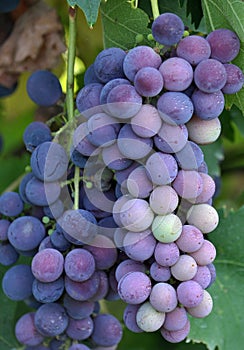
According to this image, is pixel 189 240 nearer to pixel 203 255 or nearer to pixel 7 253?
pixel 203 255

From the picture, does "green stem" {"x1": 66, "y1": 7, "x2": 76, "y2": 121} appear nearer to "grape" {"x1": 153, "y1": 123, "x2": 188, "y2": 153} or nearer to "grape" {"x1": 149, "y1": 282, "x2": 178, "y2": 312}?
"grape" {"x1": 153, "y1": 123, "x2": 188, "y2": 153}

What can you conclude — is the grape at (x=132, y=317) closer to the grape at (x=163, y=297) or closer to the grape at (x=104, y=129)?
the grape at (x=163, y=297)

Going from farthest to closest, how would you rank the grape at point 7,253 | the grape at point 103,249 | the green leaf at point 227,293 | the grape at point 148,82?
the green leaf at point 227,293
the grape at point 7,253
the grape at point 103,249
the grape at point 148,82

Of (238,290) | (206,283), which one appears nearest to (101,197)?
(206,283)

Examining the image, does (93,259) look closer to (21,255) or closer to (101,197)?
(101,197)

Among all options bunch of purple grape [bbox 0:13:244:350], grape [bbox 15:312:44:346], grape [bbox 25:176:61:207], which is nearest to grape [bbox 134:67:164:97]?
bunch of purple grape [bbox 0:13:244:350]

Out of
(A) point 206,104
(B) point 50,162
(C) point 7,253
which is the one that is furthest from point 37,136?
(A) point 206,104

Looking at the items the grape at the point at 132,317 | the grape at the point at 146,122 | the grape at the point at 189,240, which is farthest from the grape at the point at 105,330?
the grape at the point at 146,122
